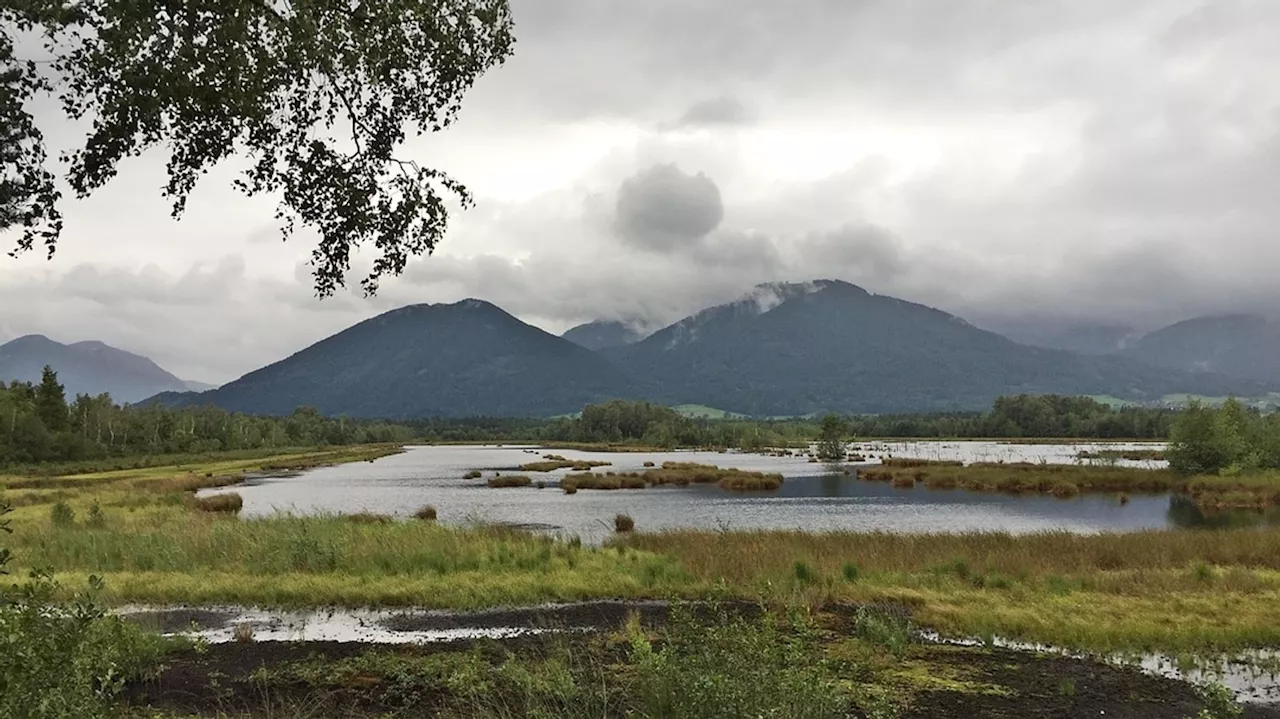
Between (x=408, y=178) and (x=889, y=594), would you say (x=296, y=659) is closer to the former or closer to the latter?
(x=408, y=178)

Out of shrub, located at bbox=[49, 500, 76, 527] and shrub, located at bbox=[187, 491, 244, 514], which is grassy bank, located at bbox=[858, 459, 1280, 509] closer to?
shrub, located at bbox=[187, 491, 244, 514]

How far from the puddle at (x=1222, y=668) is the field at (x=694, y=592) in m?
0.41

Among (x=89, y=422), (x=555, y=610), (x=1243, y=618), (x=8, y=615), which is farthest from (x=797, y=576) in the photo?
(x=89, y=422)

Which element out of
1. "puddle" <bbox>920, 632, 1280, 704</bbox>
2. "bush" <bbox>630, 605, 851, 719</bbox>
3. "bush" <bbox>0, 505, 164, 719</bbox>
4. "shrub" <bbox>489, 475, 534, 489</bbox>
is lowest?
"shrub" <bbox>489, 475, 534, 489</bbox>

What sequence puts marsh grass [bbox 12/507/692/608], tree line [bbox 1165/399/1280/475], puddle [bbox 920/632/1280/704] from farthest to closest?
tree line [bbox 1165/399/1280/475] → marsh grass [bbox 12/507/692/608] → puddle [bbox 920/632/1280/704]

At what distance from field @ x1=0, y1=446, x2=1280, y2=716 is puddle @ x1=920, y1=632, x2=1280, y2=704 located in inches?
16.0

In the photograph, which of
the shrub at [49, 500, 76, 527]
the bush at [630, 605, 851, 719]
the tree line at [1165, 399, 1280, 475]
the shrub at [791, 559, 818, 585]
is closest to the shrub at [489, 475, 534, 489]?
the shrub at [49, 500, 76, 527]

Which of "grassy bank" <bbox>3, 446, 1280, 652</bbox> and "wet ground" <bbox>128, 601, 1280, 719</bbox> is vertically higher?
"wet ground" <bbox>128, 601, 1280, 719</bbox>

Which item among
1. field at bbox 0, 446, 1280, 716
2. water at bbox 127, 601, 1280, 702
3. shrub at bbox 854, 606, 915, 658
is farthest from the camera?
shrub at bbox 854, 606, 915, 658

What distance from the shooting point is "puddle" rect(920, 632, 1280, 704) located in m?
11.4

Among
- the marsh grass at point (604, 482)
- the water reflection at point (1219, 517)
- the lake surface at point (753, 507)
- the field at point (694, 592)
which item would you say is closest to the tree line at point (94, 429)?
the lake surface at point (753, 507)

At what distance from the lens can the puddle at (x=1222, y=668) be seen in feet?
37.3

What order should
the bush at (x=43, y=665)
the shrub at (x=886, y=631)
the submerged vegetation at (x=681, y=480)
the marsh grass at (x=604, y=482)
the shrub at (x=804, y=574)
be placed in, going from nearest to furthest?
the bush at (x=43, y=665), the shrub at (x=886, y=631), the shrub at (x=804, y=574), the marsh grass at (x=604, y=482), the submerged vegetation at (x=681, y=480)

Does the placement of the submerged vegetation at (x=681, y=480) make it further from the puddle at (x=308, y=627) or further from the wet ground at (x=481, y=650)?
the wet ground at (x=481, y=650)
